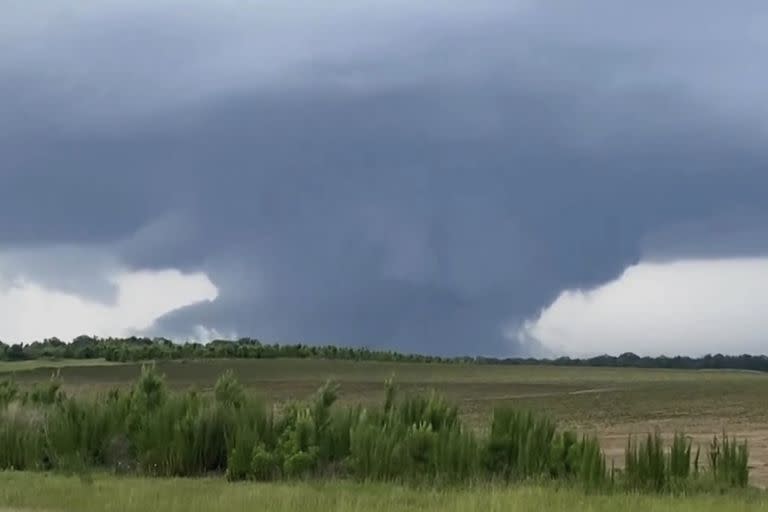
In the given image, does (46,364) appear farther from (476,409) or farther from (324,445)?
(324,445)

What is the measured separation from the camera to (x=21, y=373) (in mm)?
66625

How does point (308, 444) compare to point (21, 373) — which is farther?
point (21, 373)

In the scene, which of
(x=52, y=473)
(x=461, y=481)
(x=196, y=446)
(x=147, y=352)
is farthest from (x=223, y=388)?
(x=147, y=352)

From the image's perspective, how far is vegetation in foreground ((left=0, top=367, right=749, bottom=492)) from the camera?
17312 millimetres

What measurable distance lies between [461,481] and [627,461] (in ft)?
7.80

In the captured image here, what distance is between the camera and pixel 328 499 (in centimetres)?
1580

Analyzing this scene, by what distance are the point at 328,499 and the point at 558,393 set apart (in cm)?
2961

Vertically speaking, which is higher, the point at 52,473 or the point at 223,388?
the point at 223,388

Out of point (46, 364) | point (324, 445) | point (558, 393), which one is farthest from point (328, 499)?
point (46, 364)

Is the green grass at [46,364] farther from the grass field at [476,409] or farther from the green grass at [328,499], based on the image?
the green grass at [328,499]

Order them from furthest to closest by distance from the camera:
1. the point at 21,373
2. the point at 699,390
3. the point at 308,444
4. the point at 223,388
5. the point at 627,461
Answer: the point at 21,373, the point at 699,390, the point at 223,388, the point at 308,444, the point at 627,461

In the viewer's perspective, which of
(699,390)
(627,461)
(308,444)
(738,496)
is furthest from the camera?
(699,390)

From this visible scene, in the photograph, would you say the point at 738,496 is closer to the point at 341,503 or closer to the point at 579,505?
the point at 579,505

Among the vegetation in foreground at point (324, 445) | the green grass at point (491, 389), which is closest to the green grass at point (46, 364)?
the green grass at point (491, 389)
